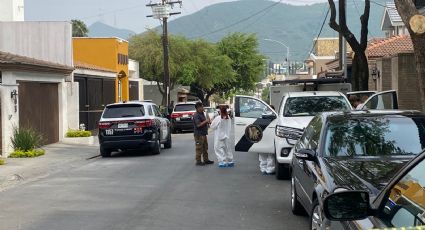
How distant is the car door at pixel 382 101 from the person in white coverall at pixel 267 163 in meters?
2.39

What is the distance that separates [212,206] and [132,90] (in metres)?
35.6

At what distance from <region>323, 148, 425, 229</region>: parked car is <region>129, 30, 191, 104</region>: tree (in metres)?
47.1

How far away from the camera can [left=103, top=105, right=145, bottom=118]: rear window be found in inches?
743

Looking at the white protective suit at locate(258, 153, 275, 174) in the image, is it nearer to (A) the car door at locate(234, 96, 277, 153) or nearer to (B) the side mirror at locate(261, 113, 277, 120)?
(A) the car door at locate(234, 96, 277, 153)

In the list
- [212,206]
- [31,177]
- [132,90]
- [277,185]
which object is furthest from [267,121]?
[132,90]

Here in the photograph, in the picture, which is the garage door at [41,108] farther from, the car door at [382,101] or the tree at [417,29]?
the tree at [417,29]

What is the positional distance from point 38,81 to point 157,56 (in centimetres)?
2955

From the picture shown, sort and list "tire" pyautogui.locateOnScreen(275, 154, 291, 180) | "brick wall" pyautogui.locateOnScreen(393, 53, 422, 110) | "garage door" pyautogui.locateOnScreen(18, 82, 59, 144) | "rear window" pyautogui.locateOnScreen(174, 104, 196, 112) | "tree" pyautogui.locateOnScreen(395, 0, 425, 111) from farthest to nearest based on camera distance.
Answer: "rear window" pyautogui.locateOnScreen(174, 104, 196, 112)
"brick wall" pyautogui.locateOnScreen(393, 53, 422, 110)
"garage door" pyautogui.locateOnScreen(18, 82, 59, 144)
"tire" pyautogui.locateOnScreen(275, 154, 291, 180)
"tree" pyautogui.locateOnScreen(395, 0, 425, 111)

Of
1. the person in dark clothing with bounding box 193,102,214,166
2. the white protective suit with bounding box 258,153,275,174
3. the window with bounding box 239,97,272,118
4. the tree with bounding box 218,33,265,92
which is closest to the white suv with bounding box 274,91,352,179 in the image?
the white protective suit with bounding box 258,153,275,174

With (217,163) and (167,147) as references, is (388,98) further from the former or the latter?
(167,147)

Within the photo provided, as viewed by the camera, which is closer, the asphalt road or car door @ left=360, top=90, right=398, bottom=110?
the asphalt road

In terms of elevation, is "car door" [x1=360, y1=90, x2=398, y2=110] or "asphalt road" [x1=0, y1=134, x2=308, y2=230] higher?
"car door" [x1=360, y1=90, x2=398, y2=110]

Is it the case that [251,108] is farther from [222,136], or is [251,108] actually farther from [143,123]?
[143,123]

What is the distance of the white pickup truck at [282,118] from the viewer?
39.5 feet
